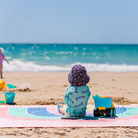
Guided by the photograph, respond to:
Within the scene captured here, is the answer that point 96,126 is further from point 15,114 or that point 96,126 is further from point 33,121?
point 15,114

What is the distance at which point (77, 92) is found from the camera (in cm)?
464

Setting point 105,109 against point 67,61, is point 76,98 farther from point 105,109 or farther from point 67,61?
point 67,61

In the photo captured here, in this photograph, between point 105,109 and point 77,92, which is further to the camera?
point 105,109

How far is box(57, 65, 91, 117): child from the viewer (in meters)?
4.56

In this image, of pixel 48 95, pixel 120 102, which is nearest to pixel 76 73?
pixel 120 102

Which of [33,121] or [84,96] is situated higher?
[84,96]

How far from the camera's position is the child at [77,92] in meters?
4.56

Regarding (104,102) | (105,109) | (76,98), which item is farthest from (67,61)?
(76,98)

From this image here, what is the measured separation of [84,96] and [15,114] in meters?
1.59

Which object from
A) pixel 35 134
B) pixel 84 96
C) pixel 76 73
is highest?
pixel 76 73

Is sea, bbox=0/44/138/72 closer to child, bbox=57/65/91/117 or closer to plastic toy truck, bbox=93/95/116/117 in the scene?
plastic toy truck, bbox=93/95/116/117

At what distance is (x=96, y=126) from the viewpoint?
4.20m

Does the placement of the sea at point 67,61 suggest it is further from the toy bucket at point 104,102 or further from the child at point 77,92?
the child at point 77,92

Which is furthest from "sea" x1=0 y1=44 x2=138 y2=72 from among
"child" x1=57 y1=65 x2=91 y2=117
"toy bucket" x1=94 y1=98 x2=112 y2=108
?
"child" x1=57 y1=65 x2=91 y2=117
